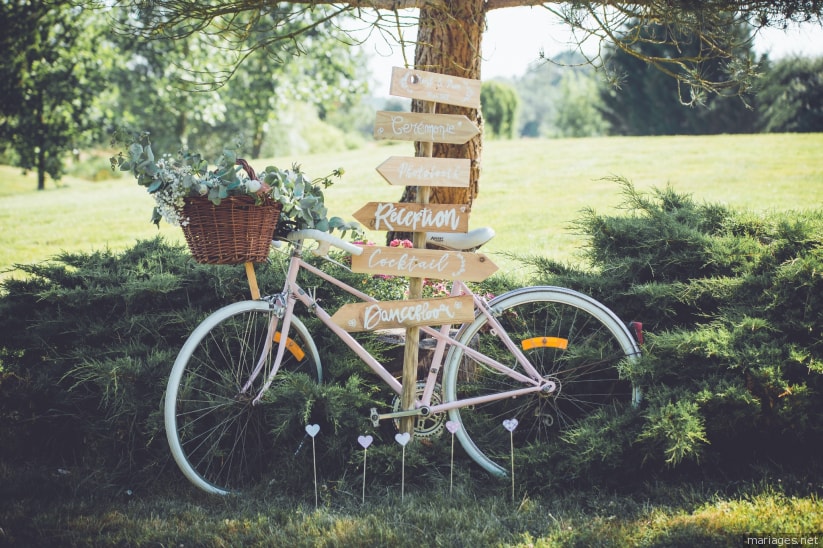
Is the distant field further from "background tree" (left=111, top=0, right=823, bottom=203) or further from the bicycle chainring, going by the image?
the bicycle chainring

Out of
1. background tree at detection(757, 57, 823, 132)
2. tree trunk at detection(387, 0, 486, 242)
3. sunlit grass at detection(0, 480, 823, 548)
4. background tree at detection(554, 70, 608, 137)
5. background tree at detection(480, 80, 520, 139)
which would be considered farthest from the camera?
background tree at detection(554, 70, 608, 137)

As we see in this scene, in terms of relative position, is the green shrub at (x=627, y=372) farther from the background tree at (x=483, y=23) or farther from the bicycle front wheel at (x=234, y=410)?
the background tree at (x=483, y=23)

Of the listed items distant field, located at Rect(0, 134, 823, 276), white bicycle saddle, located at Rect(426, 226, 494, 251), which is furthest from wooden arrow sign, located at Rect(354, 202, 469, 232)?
distant field, located at Rect(0, 134, 823, 276)

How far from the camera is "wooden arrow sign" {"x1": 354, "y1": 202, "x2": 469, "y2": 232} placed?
9.67 ft

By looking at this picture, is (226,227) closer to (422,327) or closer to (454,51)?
(422,327)

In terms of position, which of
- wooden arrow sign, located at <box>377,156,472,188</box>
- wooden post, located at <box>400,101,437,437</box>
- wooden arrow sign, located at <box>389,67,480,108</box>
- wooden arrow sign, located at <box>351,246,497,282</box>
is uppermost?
wooden arrow sign, located at <box>389,67,480,108</box>

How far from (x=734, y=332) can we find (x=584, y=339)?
2.40 ft

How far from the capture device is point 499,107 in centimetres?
3553

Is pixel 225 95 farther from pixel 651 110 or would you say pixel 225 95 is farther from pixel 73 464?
pixel 651 110

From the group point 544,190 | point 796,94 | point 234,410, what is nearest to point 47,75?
point 544,190

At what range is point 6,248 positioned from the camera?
8758 millimetres

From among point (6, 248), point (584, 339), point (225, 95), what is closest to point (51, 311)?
point (584, 339)

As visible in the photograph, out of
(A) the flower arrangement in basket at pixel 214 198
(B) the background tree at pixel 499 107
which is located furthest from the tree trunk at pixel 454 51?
(B) the background tree at pixel 499 107

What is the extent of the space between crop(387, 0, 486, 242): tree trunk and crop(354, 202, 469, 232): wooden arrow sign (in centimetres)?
114
